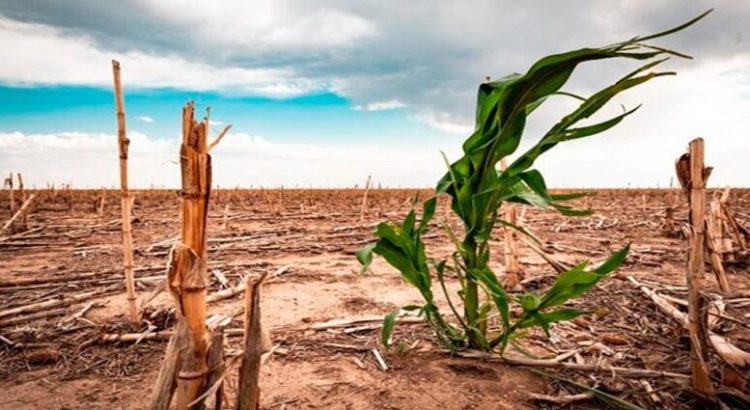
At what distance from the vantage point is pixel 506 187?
239 cm

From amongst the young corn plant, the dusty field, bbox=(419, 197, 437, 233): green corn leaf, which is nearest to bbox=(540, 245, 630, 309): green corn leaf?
the young corn plant

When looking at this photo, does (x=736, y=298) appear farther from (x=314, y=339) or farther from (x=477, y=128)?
(x=314, y=339)

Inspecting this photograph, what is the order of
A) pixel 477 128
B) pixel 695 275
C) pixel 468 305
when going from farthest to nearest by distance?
pixel 468 305 < pixel 477 128 < pixel 695 275

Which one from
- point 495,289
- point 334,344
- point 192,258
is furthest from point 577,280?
point 192,258

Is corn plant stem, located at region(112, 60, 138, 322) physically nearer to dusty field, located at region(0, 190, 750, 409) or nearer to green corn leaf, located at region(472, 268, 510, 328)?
dusty field, located at region(0, 190, 750, 409)

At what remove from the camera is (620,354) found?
2.99 metres

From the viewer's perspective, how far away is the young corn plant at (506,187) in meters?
2.09

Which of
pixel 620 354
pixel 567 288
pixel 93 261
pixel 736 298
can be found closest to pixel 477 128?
pixel 567 288

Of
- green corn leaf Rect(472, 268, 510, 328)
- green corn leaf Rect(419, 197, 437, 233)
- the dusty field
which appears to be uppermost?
green corn leaf Rect(419, 197, 437, 233)

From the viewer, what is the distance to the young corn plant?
2.09 m

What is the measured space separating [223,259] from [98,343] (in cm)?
372

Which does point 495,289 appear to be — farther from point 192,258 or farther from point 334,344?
point 192,258

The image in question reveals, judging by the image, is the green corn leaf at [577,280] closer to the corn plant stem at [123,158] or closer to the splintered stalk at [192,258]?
the splintered stalk at [192,258]

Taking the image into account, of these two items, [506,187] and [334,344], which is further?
[334,344]
